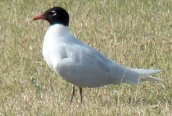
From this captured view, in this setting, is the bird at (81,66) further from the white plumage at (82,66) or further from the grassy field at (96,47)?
the grassy field at (96,47)

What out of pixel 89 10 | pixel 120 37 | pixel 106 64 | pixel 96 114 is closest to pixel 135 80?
pixel 106 64

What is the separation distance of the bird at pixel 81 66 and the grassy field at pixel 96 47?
0.58 ft

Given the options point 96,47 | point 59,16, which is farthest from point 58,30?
point 96,47

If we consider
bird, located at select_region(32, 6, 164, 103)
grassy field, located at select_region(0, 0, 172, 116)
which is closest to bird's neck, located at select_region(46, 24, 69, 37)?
bird, located at select_region(32, 6, 164, 103)

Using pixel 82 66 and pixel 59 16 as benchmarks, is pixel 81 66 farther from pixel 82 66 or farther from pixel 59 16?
pixel 59 16

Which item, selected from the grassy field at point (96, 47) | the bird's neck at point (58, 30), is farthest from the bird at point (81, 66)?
the grassy field at point (96, 47)

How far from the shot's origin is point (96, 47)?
10.6 metres

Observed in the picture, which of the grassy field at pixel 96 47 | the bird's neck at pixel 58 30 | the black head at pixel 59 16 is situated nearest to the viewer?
the grassy field at pixel 96 47

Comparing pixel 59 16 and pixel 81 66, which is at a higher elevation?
pixel 59 16

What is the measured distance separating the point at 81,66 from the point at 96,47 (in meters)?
2.55

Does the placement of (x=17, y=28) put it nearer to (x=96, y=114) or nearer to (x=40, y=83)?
(x=40, y=83)

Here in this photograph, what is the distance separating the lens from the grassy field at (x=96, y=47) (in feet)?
25.3

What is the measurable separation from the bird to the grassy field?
0.18 meters

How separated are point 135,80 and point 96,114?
Answer: 47.5 inches
